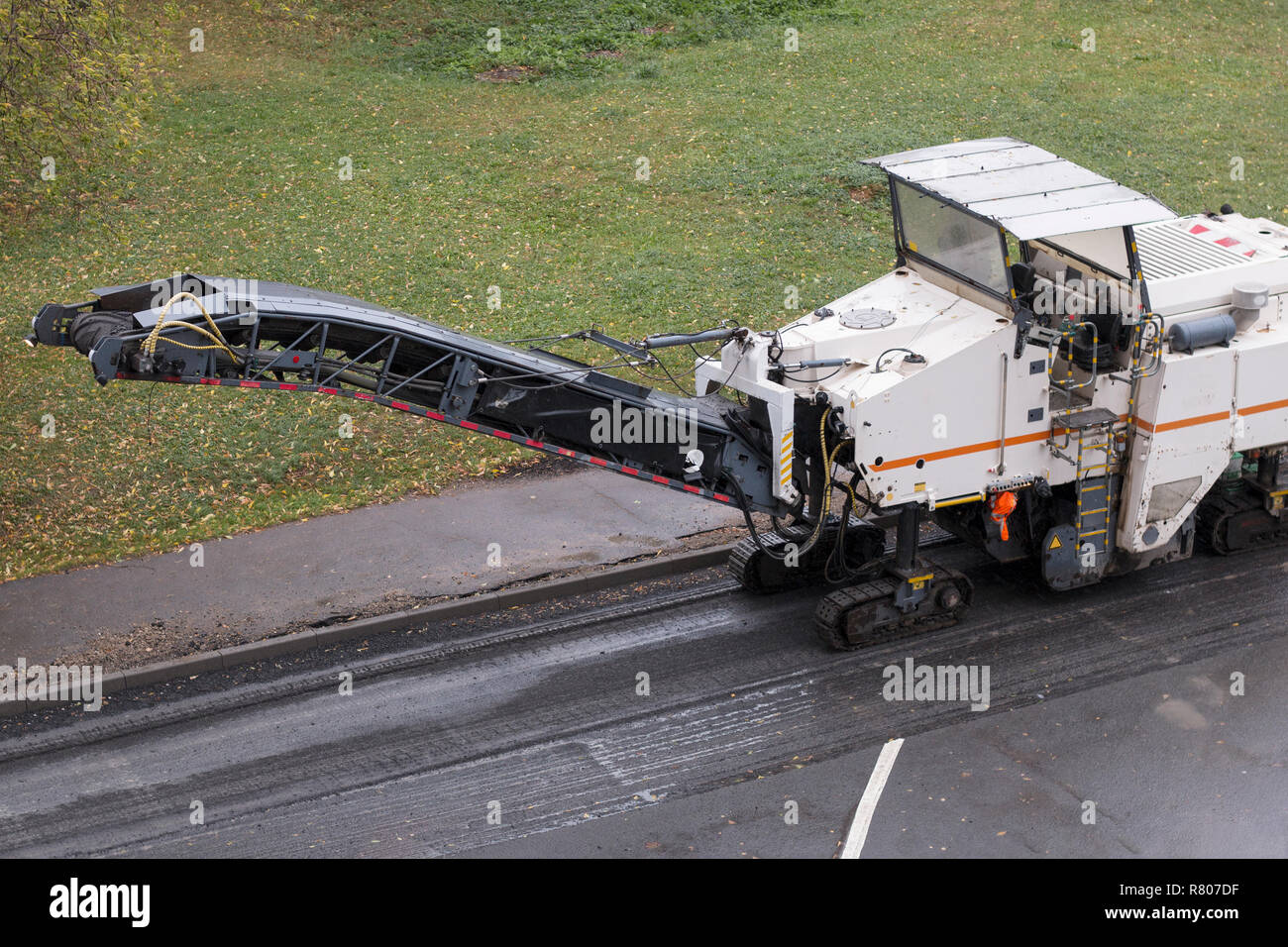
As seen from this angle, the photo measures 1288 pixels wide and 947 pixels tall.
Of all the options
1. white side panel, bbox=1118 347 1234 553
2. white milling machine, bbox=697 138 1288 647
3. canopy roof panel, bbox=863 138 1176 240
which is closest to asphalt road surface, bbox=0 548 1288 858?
white milling machine, bbox=697 138 1288 647

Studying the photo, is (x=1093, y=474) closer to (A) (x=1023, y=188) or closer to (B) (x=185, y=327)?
(A) (x=1023, y=188)

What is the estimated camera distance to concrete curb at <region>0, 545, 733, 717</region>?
12414 millimetres

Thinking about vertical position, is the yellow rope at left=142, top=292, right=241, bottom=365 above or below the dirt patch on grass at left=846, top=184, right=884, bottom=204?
above

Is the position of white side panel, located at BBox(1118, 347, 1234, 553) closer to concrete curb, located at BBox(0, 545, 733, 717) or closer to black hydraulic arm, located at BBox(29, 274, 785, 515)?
black hydraulic arm, located at BBox(29, 274, 785, 515)

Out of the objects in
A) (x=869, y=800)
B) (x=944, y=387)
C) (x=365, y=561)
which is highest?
(x=944, y=387)

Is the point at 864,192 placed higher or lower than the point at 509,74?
lower

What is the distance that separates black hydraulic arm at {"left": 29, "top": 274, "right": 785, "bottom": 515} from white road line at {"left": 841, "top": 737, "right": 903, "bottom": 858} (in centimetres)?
245

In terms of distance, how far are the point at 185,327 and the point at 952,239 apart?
21.4 feet

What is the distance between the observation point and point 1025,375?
12102 mm

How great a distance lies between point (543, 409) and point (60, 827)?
4763 mm

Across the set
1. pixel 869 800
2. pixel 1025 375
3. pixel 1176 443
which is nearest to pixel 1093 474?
pixel 1176 443

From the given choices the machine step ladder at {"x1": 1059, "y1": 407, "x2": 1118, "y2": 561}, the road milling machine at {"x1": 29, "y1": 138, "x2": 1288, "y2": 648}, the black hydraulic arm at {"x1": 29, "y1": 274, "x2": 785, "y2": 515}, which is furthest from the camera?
the machine step ladder at {"x1": 1059, "y1": 407, "x2": 1118, "y2": 561}

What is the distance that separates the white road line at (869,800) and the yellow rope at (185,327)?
5.58 m

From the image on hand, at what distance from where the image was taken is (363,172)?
2377cm
